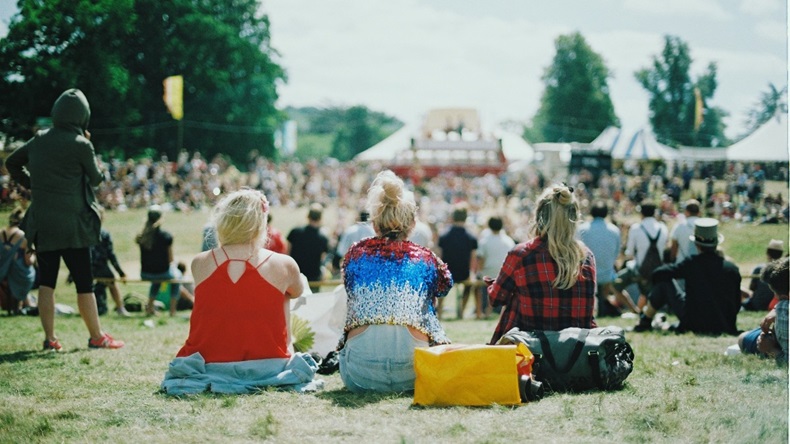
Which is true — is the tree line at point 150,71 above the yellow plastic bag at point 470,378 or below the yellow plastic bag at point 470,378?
above

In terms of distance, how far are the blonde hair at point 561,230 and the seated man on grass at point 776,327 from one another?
169 cm

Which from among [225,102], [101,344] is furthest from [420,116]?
[101,344]

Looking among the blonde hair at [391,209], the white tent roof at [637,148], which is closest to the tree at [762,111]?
the blonde hair at [391,209]

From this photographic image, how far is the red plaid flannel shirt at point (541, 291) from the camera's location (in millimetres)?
4914

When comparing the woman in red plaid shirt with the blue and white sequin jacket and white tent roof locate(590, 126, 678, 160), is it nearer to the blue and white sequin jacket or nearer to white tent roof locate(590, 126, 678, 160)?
the blue and white sequin jacket

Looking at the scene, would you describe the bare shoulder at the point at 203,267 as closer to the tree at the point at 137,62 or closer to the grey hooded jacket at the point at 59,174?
the grey hooded jacket at the point at 59,174

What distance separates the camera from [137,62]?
1077 centimetres

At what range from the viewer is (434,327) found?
4680 mm

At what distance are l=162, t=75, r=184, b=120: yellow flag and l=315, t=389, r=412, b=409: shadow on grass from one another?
344 inches

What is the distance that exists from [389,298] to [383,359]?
376 millimetres

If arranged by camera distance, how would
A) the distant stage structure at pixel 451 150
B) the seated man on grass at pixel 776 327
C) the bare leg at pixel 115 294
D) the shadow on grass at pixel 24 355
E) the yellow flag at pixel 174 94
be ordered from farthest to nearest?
1. the distant stage structure at pixel 451 150
2. the yellow flag at pixel 174 94
3. the bare leg at pixel 115 294
4. the shadow on grass at pixel 24 355
5. the seated man on grass at pixel 776 327

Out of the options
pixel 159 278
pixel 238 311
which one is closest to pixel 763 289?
pixel 238 311

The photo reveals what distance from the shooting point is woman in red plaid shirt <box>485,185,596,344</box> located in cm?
489

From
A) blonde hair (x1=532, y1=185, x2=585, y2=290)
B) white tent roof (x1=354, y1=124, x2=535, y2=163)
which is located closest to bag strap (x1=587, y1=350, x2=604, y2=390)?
blonde hair (x1=532, y1=185, x2=585, y2=290)
